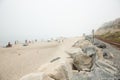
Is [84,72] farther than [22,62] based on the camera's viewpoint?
No

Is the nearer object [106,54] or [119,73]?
[119,73]

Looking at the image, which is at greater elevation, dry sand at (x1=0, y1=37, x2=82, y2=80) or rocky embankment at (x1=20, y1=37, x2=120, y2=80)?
rocky embankment at (x1=20, y1=37, x2=120, y2=80)

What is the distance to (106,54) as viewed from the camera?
12.3 ft

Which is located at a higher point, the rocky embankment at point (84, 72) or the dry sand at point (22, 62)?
the rocky embankment at point (84, 72)

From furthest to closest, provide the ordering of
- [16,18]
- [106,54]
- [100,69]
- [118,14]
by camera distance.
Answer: [16,18] < [118,14] < [106,54] < [100,69]

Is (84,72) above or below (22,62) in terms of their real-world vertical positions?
above

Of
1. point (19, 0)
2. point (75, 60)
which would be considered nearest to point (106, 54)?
point (75, 60)

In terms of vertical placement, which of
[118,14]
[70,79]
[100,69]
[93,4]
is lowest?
[70,79]

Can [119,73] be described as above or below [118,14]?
below

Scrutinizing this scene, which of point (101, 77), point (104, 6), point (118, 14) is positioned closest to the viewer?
point (101, 77)

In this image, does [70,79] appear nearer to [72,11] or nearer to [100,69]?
[100,69]

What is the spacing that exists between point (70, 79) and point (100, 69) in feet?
1.55

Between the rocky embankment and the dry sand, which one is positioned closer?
the rocky embankment

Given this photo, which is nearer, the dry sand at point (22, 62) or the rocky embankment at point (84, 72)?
the rocky embankment at point (84, 72)
